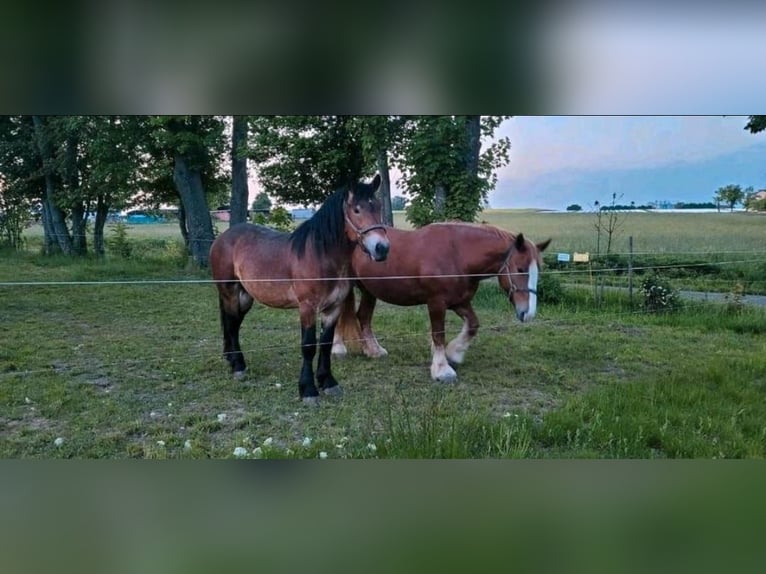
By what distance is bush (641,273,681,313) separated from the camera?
→ 97.9 inches

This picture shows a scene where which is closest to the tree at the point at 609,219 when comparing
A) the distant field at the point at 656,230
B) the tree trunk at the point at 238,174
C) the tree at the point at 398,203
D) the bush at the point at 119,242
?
the distant field at the point at 656,230

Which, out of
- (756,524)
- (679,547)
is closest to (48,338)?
(679,547)

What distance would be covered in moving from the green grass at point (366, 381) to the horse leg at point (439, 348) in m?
0.05

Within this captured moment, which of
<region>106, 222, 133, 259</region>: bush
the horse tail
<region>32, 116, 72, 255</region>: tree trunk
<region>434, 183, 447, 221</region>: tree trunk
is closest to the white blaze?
<region>434, 183, 447, 221</region>: tree trunk

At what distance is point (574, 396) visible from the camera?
2348 millimetres

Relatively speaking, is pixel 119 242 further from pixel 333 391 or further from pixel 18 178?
pixel 333 391

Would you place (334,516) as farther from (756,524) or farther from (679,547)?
(756,524)

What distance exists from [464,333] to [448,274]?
0.28 m

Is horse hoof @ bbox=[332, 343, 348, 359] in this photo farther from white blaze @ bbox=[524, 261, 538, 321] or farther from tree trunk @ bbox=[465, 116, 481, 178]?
tree trunk @ bbox=[465, 116, 481, 178]

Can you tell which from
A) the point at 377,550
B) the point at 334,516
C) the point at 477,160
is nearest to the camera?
the point at 377,550

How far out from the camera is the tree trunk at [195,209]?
7.64ft

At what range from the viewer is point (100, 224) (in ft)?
7.79

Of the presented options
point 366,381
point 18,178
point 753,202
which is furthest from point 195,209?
point 753,202
